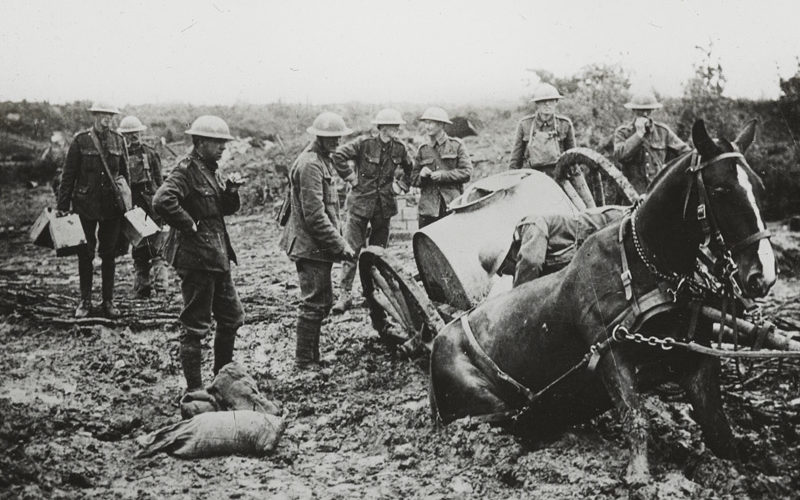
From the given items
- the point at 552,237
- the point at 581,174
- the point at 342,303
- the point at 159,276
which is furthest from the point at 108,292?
the point at 552,237

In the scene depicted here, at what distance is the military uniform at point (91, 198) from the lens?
25.9 ft

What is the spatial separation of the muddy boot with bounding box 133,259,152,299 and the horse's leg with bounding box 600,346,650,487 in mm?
6985

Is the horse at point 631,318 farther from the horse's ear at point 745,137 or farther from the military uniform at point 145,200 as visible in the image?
the military uniform at point 145,200

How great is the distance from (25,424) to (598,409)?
3611 millimetres

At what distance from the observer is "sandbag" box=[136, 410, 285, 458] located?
14.2 feet

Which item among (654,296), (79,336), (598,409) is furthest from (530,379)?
(79,336)

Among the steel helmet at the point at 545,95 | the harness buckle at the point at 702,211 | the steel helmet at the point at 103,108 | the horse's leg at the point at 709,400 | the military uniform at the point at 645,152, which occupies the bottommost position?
the horse's leg at the point at 709,400

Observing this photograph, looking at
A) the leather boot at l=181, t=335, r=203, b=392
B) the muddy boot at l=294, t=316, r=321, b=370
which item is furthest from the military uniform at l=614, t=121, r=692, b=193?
the leather boot at l=181, t=335, r=203, b=392

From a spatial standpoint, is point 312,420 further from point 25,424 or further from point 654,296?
point 654,296

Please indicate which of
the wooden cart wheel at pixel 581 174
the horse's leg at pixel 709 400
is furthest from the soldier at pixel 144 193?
the horse's leg at pixel 709 400

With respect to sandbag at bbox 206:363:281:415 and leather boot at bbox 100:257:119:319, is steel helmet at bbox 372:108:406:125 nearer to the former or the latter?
leather boot at bbox 100:257:119:319

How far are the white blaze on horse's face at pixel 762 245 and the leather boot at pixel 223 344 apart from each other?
4023 mm

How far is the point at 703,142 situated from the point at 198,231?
3.64 m

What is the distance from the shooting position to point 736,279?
3.16 meters
